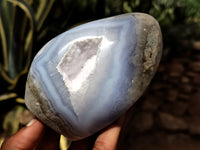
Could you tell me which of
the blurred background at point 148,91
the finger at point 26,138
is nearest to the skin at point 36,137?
the finger at point 26,138

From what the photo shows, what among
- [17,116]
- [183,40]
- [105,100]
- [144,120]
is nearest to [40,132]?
[105,100]

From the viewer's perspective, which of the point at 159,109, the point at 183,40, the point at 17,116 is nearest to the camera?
the point at 17,116

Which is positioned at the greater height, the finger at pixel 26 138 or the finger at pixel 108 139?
the finger at pixel 26 138

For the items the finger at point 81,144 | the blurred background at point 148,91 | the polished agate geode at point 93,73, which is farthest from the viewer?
the blurred background at point 148,91

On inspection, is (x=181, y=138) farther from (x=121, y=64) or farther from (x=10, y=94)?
(x=10, y=94)

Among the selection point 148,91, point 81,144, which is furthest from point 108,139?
point 148,91

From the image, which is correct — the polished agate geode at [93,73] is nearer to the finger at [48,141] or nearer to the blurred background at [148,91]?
the finger at [48,141]
